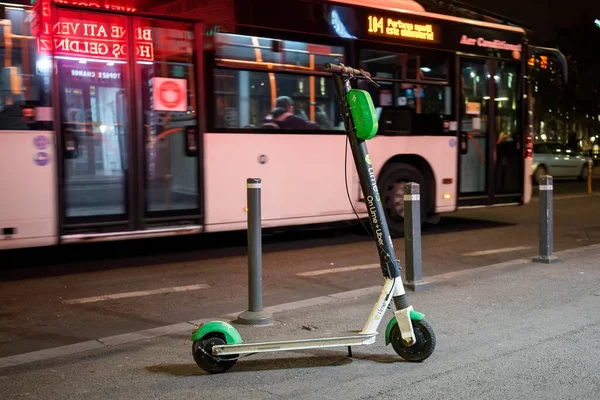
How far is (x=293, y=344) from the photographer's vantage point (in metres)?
4.54

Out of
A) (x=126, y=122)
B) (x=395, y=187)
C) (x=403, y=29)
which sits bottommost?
(x=395, y=187)

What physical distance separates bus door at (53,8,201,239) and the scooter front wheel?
4626mm

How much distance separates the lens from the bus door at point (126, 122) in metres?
7.88

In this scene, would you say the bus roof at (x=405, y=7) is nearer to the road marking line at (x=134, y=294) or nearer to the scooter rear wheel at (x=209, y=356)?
the road marking line at (x=134, y=294)

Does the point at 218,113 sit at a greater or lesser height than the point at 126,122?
greater

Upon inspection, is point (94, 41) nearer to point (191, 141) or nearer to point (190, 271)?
point (191, 141)

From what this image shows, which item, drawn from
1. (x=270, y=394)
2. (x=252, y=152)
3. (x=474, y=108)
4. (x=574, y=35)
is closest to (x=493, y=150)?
(x=474, y=108)

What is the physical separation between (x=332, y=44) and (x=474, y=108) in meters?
3.17

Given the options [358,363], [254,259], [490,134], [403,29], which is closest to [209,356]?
[358,363]

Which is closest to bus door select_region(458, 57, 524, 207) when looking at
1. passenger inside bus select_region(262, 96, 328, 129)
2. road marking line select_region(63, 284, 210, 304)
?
passenger inside bus select_region(262, 96, 328, 129)

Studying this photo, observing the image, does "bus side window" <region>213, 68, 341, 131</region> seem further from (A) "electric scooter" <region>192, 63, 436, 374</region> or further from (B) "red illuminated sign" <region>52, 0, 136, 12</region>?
(A) "electric scooter" <region>192, 63, 436, 374</region>

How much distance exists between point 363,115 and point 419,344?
1638 millimetres

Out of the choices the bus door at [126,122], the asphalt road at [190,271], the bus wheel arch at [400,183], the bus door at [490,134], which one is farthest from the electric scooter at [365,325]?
the bus door at [490,134]

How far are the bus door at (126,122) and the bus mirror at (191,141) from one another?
1cm
